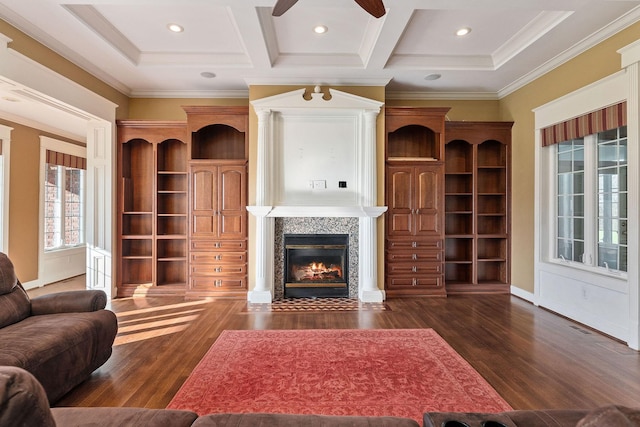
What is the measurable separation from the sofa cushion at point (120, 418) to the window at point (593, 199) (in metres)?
4.26

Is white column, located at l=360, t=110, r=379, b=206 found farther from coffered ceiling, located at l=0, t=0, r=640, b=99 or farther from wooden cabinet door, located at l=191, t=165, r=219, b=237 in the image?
wooden cabinet door, located at l=191, t=165, r=219, b=237

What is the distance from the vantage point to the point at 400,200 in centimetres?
482

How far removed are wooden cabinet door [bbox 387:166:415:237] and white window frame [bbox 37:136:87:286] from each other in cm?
596

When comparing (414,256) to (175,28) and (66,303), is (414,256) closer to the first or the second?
(66,303)

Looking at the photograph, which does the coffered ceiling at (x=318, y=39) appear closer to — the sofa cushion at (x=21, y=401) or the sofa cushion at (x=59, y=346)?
the sofa cushion at (x=59, y=346)

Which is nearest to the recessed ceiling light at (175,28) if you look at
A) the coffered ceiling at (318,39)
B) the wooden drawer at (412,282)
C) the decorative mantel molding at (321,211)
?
the coffered ceiling at (318,39)

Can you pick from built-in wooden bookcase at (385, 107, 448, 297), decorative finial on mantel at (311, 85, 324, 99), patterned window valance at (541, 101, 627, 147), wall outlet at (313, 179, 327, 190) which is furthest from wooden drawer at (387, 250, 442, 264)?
decorative finial on mantel at (311, 85, 324, 99)

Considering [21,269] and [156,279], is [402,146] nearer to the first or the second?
[156,279]

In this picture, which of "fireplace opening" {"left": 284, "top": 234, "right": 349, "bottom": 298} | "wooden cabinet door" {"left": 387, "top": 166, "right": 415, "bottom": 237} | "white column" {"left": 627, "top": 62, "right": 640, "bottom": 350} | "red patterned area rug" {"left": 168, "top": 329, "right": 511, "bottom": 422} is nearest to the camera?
"red patterned area rug" {"left": 168, "top": 329, "right": 511, "bottom": 422}

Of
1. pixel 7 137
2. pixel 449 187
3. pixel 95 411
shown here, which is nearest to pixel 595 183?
pixel 449 187

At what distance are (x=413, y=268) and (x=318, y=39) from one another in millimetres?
3367

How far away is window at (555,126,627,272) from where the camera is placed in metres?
3.41

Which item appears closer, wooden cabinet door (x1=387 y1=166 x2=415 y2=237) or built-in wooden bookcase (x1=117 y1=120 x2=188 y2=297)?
wooden cabinet door (x1=387 y1=166 x2=415 y2=237)

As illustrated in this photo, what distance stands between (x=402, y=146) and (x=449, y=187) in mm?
1059
